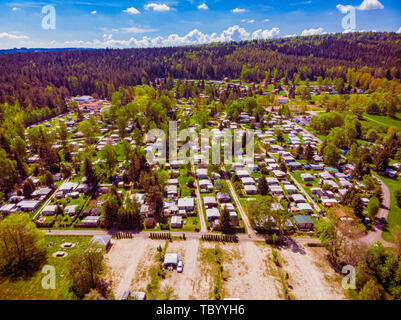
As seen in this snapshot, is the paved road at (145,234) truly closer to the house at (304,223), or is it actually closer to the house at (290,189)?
the house at (304,223)

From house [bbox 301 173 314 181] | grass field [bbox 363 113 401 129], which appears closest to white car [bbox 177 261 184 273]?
house [bbox 301 173 314 181]

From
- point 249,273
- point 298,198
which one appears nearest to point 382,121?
point 298,198

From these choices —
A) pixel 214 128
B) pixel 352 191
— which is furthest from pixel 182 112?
pixel 352 191

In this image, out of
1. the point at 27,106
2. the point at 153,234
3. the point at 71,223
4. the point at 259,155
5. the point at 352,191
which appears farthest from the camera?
the point at 27,106

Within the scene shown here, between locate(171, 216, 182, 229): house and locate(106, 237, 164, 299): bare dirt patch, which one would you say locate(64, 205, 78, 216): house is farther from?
locate(171, 216, 182, 229): house

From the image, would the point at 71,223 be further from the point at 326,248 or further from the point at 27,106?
the point at 27,106

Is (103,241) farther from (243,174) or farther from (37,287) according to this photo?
(243,174)
